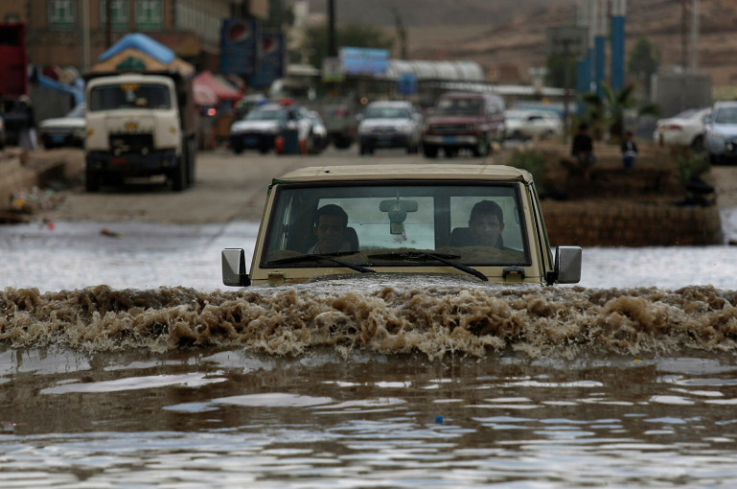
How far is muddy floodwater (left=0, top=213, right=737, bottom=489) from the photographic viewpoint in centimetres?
412

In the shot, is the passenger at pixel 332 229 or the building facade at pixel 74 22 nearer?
the passenger at pixel 332 229

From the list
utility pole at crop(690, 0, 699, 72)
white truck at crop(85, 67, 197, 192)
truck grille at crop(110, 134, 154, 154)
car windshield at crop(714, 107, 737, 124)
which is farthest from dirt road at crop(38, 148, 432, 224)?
utility pole at crop(690, 0, 699, 72)

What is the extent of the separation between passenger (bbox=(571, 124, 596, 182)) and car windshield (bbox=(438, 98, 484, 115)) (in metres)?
16.7

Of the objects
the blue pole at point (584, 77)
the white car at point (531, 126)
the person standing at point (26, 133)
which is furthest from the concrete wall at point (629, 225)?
the white car at point (531, 126)

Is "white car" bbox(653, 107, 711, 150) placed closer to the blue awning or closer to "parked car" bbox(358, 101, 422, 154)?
"parked car" bbox(358, 101, 422, 154)

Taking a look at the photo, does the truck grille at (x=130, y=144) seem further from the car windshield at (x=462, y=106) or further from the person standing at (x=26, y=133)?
the car windshield at (x=462, y=106)

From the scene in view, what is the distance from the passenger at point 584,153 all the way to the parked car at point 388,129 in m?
18.7

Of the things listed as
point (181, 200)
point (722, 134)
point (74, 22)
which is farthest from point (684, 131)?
point (74, 22)

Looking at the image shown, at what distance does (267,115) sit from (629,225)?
28525 millimetres

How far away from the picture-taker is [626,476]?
4.00 meters

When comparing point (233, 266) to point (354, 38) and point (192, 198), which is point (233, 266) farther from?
point (354, 38)

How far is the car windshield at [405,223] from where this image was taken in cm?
692

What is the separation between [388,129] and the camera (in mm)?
42938

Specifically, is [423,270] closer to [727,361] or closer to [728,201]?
[727,361]
